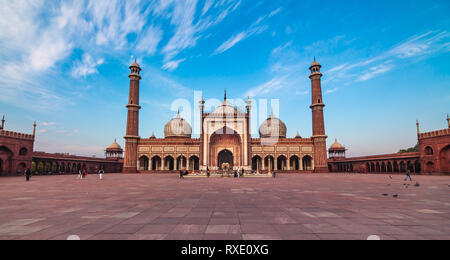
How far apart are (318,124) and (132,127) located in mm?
31688

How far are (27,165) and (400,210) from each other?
36191 millimetres

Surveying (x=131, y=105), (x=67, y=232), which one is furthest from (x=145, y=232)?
(x=131, y=105)

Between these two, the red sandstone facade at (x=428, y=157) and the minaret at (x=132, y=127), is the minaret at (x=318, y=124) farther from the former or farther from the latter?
the minaret at (x=132, y=127)

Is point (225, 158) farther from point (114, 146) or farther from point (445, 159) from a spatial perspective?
point (445, 159)

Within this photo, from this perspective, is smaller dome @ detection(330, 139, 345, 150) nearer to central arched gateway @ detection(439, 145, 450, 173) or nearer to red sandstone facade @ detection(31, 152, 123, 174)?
central arched gateway @ detection(439, 145, 450, 173)

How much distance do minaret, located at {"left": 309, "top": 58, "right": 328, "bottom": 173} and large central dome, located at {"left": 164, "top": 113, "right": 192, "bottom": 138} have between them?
981 inches

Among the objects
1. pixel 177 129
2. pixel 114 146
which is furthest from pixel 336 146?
pixel 114 146

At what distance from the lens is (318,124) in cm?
4103

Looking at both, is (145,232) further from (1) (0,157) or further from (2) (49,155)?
(2) (49,155)

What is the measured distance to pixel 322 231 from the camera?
3959mm

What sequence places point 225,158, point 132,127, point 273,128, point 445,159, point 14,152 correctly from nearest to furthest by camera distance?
point 14,152 < point 445,159 < point 132,127 < point 225,158 < point 273,128
